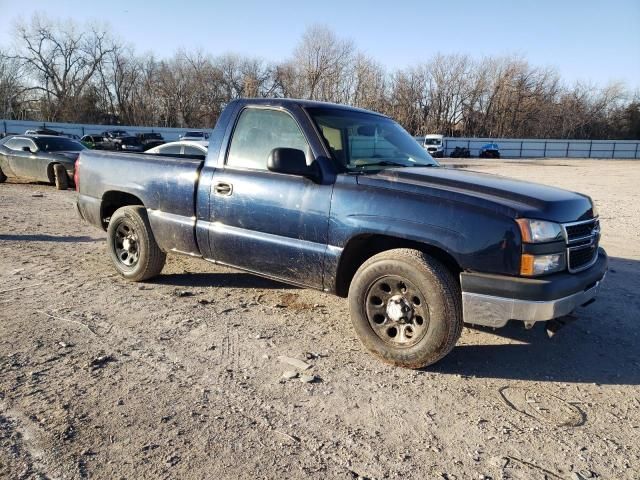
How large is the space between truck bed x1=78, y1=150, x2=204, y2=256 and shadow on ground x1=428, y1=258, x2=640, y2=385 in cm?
263

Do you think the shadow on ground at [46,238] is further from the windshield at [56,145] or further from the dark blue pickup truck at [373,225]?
the windshield at [56,145]

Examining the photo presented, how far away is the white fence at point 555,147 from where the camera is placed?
54.8 meters

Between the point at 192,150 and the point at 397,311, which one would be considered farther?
the point at 192,150

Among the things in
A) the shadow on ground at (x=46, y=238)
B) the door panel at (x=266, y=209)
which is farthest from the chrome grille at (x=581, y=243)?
the shadow on ground at (x=46, y=238)

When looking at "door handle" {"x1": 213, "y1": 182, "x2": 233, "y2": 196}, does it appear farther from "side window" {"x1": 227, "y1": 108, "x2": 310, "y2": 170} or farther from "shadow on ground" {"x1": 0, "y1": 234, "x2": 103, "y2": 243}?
"shadow on ground" {"x1": 0, "y1": 234, "x2": 103, "y2": 243}

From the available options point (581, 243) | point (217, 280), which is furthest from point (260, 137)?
point (581, 243)

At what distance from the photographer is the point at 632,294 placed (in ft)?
16.6

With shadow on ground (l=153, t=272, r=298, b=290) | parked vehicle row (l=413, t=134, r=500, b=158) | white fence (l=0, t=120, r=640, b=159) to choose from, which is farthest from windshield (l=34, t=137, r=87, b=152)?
parked vehicle row (l=413, t=134, r=500, b=158)

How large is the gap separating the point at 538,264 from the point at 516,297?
252 mm

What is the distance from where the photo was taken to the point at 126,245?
5.09m

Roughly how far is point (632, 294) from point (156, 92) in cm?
7426

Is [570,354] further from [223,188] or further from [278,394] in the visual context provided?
[223,188]

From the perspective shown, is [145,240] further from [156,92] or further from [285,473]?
[156,92]

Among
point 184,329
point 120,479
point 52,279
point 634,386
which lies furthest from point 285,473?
point 52,279
